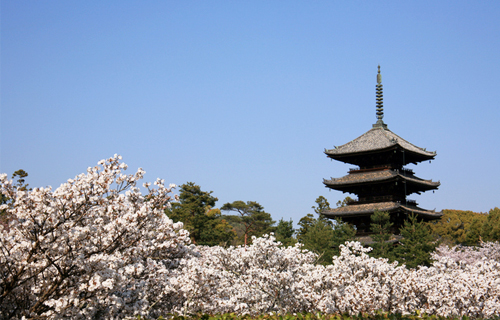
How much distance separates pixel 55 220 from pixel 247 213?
261 ft

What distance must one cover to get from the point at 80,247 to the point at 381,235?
2579 centimetres

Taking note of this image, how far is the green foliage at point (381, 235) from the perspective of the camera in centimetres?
2914

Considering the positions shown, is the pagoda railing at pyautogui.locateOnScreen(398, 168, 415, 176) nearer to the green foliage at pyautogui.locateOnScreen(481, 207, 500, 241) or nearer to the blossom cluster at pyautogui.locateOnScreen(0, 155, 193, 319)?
the green foliage at pyautogui.locateOnScreen(481, 207, 500, 241)

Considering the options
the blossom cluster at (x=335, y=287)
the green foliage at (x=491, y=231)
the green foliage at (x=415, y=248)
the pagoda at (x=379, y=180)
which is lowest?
the blossom cluster at (x=335, y=287)

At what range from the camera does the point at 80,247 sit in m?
7.30

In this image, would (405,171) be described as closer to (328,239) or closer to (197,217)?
(328,239)

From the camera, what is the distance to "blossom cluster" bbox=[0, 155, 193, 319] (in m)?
7.14

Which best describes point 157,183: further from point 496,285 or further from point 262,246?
point 496,285

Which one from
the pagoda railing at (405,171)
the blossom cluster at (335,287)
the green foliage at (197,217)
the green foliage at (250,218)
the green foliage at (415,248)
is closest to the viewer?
the blossom cluster at (335,287)

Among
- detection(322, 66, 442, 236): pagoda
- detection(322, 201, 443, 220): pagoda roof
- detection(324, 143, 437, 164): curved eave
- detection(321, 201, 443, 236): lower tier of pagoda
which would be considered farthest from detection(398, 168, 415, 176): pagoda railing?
detection(322, 201, 443, 220): pagoda roof

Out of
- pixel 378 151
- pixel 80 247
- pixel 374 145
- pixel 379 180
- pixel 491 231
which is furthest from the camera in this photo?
pixel 491 231

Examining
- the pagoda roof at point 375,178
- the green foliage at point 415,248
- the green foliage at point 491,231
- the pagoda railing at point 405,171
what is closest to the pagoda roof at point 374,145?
the pagoda railing at point 405,171

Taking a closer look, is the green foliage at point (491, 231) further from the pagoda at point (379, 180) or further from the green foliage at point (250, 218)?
the green foliage at point (250, 218)

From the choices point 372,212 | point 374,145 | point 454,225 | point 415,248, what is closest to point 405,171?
point 374,145
